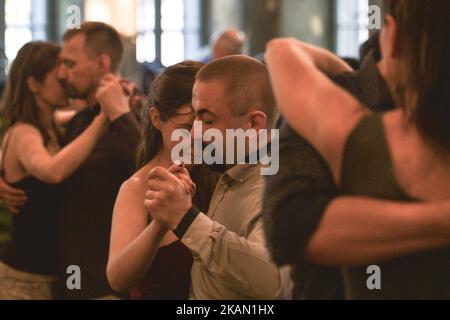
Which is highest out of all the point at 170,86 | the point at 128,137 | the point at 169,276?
the point at 170,86

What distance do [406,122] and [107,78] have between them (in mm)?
1540

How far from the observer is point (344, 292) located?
1435 mm

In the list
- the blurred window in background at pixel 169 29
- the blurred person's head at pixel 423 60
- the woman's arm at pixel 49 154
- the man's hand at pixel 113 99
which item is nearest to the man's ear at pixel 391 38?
the blurred person's head at pixel 423 60

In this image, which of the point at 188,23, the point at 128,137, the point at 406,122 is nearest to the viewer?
the point at 406,122

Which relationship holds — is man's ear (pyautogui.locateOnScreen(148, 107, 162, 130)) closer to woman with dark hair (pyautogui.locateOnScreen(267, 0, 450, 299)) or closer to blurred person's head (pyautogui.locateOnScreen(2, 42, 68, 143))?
woman with dark hair (pyautogui.locateOnScreen(267, 0, 450, 299))

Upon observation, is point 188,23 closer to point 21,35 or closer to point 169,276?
point 21,35

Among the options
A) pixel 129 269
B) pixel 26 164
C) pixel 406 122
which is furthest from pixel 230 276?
pixel 26 164

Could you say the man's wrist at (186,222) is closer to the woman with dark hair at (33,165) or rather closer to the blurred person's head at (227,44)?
the woman with dark hair at (33,165)

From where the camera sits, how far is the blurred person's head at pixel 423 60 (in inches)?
51.7

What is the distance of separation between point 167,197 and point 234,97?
0.28 meters

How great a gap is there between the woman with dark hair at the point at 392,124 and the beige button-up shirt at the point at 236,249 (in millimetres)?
272

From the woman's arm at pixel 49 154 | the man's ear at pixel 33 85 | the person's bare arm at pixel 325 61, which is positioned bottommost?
the woman's arm at pixel 49 154

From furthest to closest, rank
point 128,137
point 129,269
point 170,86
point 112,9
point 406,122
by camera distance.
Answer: point 112,9 < point 128,137 < point 170,86 < point 129,269 < point 406,122

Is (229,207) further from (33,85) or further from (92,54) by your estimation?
(33,85)
